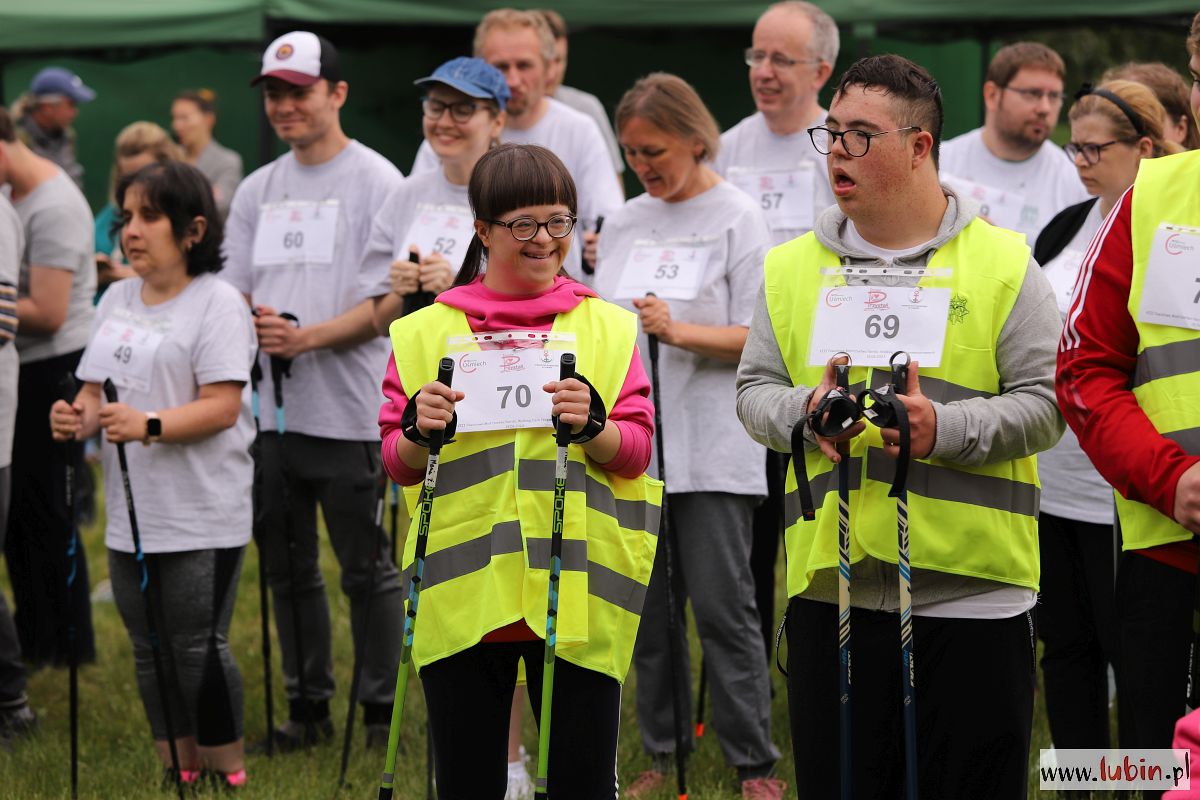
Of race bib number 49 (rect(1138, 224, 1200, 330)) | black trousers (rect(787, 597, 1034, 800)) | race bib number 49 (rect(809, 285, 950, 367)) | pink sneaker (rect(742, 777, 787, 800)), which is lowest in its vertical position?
pink sneaker (rect(742, 777, 787, 800))

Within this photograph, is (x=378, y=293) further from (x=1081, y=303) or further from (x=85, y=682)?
(x=1081, y=303)

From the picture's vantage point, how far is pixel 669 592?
191 inches

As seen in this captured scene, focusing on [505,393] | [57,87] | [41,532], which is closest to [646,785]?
[505,393]

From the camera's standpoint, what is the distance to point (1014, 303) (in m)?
3.15

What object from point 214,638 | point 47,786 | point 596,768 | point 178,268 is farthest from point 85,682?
point 596,768

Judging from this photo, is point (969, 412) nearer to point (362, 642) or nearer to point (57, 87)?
point (362, 642)

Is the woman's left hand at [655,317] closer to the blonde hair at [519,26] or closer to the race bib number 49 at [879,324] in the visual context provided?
the race bib number 49 at [879,324]

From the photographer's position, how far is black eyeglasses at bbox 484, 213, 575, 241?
341 cm

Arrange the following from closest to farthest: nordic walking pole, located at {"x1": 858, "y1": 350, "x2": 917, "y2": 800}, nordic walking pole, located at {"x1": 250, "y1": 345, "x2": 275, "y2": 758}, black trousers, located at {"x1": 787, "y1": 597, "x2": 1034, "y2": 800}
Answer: nordic walking pole, located at {"x1": 858, "y1": 350, "x2": 917, "y2": 800}
black trousers, located at {"x1": 787, "y1": 597, "x2": 1034, "y2": 800}
nordic walking pole, located at {"x1": 250, "y1": 345, "x2": 275, "y2": 758}

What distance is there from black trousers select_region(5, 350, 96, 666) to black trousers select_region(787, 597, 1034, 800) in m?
3.97

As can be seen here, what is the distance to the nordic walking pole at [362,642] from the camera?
5.05 m

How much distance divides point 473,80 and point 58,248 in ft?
6.54

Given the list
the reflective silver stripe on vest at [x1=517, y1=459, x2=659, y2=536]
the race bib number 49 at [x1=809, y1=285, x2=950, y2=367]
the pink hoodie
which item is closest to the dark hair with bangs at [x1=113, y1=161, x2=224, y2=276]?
the pink hoodie

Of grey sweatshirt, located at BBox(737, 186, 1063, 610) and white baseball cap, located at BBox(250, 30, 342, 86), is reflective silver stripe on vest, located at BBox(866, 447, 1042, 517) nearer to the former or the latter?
grey sweatshirt, located at BBox(737, 186, 1063, 610)
